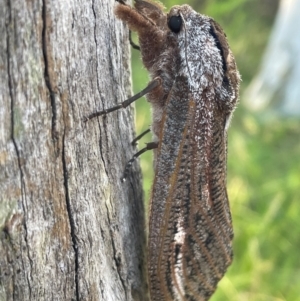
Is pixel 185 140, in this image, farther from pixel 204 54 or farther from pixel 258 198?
pixel 258 198

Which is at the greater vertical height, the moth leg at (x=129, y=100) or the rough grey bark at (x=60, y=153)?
the moth leg at (x=129, y=100)

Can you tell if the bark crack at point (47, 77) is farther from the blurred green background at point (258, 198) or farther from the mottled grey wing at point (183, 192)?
the blurred green background at point (258, 198)

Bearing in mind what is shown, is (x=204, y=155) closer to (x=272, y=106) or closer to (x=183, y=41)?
(x=183, y=41)

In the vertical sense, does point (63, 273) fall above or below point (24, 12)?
below

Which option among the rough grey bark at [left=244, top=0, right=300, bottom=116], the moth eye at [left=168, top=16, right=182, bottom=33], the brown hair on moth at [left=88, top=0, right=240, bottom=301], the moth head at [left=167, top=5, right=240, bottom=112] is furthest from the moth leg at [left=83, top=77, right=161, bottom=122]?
the rough grey bark at [left=244, top=0, right=300, bottom=116]

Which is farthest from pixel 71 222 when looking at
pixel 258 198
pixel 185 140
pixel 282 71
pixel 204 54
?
pixel 282 71

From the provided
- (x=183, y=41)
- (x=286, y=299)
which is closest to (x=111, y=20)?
(x=183, y=41)

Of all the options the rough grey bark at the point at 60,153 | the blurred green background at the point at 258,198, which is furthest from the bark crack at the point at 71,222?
the blurred green background at the point at 258,198
